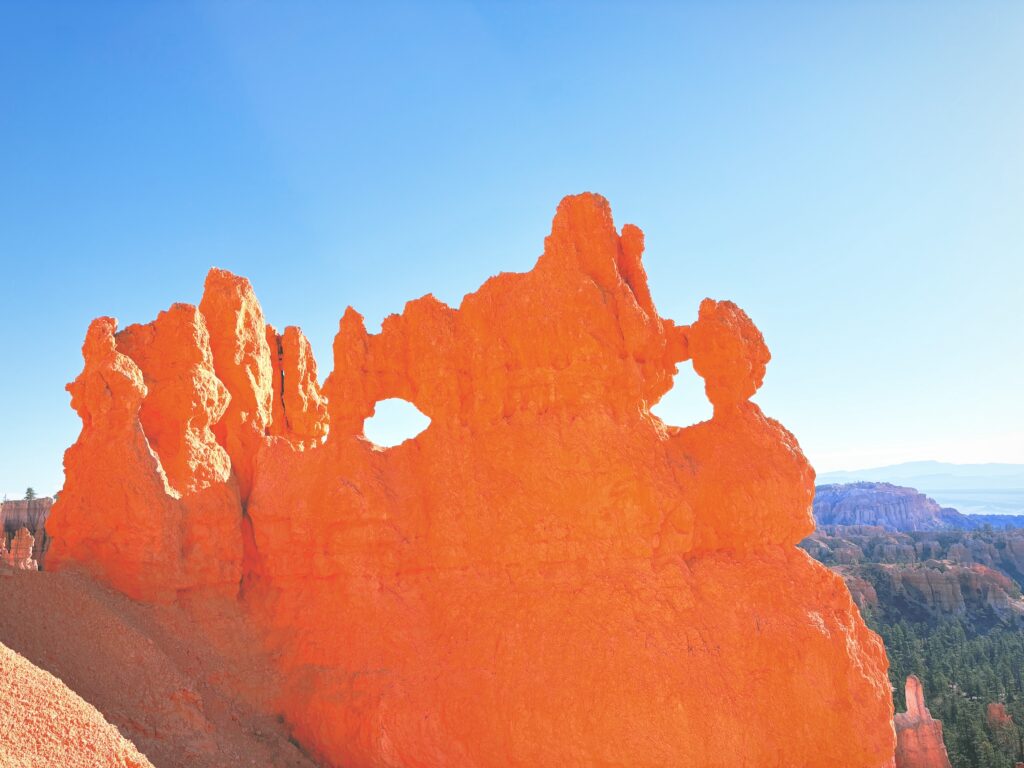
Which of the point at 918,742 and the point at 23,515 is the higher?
the point at 23,515

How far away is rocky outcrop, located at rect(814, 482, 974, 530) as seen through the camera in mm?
149500

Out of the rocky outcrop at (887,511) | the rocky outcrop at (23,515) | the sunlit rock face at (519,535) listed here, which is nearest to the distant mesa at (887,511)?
the rocky outcrop at (887,511)

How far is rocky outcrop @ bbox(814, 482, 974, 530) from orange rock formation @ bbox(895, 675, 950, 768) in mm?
138061

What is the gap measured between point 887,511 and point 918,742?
491 ft

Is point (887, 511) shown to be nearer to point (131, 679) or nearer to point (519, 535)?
point (519, 535)

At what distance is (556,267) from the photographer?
14664 mm

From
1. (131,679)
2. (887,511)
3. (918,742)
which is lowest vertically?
(887,511)

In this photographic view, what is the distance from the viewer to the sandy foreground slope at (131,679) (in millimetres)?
9695

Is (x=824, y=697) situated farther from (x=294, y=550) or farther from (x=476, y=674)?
(x=294, y=550)

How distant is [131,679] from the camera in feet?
40.1

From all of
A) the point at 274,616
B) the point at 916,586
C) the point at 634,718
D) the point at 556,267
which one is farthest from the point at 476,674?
the point at 916,586

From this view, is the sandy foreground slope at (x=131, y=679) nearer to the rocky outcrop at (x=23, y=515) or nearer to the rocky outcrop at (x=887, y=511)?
the rocky outcrop at (x=23, y=515)

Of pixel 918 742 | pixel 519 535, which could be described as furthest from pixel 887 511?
pixel 519 535

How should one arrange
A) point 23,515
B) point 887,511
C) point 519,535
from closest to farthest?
1. point 519,535
2. point 23,515
3. point 887,511
